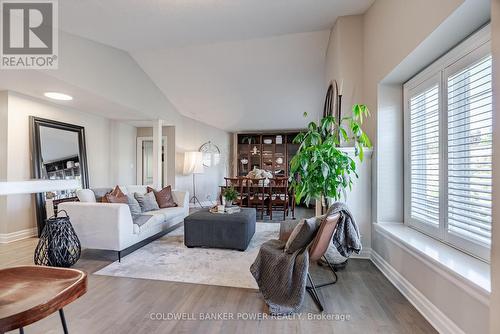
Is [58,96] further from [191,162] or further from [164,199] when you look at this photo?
[191,162]

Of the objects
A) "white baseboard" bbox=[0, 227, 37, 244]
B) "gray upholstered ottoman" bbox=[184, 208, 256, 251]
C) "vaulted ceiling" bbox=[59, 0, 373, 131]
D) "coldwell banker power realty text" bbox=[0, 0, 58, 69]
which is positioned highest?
"vaulted ceiling" bbox=[59, 0, 373, 131]

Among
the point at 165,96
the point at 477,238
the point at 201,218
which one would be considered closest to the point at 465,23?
the point at 477,238

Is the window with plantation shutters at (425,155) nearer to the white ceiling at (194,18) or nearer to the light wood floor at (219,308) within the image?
the light wood floor at (219,308)

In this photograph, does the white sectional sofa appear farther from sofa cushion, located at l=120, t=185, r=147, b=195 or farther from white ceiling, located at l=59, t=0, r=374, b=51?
white ceiling, located at l=59, t=0, r=374, b=51

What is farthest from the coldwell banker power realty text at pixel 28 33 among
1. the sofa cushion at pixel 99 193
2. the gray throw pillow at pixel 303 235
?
the gray throw pillow at pixel 303 235

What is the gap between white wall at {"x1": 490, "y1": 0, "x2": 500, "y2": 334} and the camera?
117 centimetres

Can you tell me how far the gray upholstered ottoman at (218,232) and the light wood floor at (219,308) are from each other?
3.28 ft

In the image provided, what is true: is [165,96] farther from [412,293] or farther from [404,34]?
[412,293]

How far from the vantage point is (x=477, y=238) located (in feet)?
5.62

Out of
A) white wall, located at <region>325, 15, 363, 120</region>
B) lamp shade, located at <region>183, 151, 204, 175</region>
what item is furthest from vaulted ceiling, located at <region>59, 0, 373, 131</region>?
lamp shade, located at <region>183, 151, 204, 175</region>

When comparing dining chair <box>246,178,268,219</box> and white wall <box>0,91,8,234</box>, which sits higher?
white wall <box>0,91,8,234</box>

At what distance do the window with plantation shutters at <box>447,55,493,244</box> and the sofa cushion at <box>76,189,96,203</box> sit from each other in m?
4.08

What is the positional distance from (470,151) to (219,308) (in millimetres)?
2245

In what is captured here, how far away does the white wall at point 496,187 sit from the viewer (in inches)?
46.2
